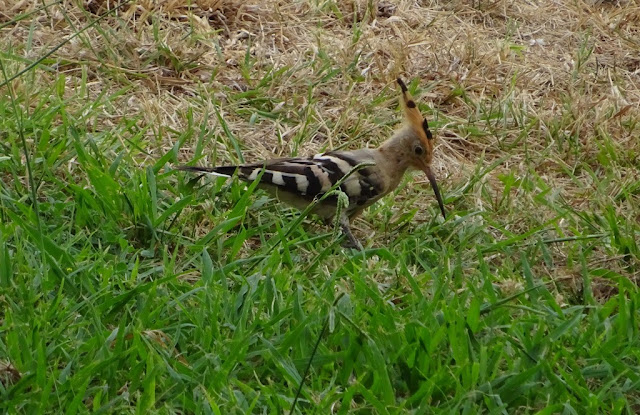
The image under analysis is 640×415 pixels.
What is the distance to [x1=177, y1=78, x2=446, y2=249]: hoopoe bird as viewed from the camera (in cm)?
447

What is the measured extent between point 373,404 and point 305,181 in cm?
A: 151

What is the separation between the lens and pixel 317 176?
4523 millimetres

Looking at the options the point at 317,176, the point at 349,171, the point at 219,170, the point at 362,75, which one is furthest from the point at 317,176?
the point at 362,75

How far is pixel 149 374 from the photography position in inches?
123

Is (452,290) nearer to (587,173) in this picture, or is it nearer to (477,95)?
(587,173)

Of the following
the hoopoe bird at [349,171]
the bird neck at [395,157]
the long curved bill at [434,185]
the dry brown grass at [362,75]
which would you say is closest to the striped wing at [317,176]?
the hoopoe bird at [349,171]

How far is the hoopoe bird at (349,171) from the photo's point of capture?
4.47 m

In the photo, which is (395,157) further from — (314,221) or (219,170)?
(219,170)

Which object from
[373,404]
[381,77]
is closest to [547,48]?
[381,77]

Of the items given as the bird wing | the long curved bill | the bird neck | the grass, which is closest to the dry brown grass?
the grass

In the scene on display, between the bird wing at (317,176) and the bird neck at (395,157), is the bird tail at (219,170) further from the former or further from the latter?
the bird neck at (395,157)

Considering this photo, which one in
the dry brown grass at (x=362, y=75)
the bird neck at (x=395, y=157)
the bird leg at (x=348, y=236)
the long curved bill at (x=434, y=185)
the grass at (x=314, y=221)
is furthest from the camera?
the dry brown grass at (x=362, y=75)

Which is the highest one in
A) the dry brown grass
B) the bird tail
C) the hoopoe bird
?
the bird tail

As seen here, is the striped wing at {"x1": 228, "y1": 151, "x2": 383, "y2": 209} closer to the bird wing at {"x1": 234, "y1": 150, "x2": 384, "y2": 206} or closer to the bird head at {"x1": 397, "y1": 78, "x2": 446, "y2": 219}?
the bird wing at {"x1": 234, "y1": 150, "x2": 384, "y2": 206}
